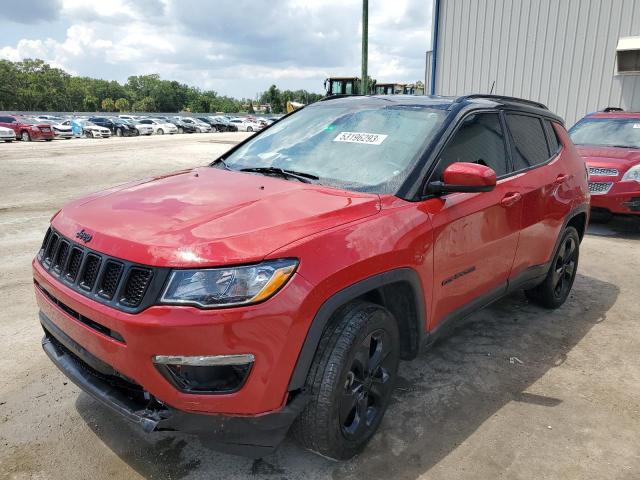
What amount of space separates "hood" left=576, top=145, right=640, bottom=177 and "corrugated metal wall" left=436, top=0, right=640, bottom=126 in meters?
7.58

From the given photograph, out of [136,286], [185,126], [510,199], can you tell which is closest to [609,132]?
[510,199]

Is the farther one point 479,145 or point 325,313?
point 479,145

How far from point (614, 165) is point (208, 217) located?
276 inches

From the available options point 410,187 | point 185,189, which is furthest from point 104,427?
point 410,187

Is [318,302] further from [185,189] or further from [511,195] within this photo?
[511,195]

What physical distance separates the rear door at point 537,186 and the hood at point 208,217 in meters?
1.58

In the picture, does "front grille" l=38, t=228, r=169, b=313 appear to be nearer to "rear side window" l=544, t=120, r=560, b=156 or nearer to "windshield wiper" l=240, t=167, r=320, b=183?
"windshield wiper" l=240, t=167, r=320, b=183

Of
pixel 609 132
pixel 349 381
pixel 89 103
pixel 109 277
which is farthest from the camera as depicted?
pixel 89 103

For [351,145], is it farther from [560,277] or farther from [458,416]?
[560,277]

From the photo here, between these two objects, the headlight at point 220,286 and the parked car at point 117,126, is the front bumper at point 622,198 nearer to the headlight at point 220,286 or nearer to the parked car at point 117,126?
the headlight at point 220,286

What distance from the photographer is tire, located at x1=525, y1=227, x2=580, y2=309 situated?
4.38m

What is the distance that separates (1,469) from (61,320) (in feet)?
2.61

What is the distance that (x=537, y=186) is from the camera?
3793 millimetres

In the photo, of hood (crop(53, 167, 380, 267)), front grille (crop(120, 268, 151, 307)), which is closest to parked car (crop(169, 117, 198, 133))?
hood (crop(53, 167, 380, 267))
